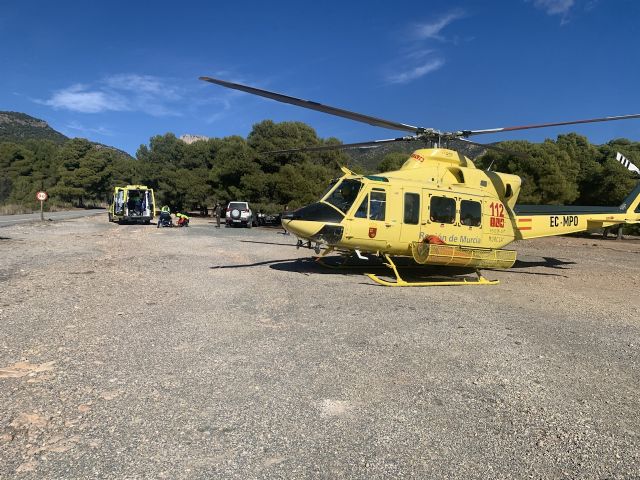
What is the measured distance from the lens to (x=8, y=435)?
2600 mm

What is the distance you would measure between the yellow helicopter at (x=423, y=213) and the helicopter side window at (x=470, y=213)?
2cm

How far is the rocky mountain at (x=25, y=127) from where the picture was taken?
118438 mm

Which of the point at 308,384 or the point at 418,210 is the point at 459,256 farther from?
the point at 308,384

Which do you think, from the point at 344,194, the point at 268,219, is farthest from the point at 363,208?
the point at 268,219

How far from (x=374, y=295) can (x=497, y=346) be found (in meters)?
2.80

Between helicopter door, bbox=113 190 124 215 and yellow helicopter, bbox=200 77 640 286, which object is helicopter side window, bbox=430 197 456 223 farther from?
helicopter door, bbox=113 190 124 215

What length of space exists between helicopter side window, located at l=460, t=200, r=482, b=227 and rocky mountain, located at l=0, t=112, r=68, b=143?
13529cm

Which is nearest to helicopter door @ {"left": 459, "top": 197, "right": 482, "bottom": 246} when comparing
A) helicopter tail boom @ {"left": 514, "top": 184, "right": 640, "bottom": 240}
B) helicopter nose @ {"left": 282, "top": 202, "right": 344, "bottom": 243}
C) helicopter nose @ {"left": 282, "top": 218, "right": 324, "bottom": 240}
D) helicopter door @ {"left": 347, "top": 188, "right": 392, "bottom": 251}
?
helicopter tail boom @ {"left": 514, "top": 184, "right": 640, "bottom": 240}

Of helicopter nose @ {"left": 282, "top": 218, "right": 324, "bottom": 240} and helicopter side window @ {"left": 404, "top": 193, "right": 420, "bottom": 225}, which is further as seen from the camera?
helicopter side window @ {"left": 404, "top": 193, "right": 420, "bottom": 225}

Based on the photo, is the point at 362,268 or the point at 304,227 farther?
the point at 362,268

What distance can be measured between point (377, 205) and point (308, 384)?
588cm

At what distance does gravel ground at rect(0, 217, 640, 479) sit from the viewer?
2488 millimetres

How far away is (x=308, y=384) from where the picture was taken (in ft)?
11.5

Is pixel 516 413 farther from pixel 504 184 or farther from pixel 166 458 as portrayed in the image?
pixel 504 184
